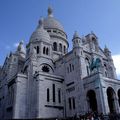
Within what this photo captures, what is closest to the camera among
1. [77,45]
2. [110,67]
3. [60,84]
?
[77,45]

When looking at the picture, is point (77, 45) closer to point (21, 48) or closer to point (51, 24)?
point (51, 24)

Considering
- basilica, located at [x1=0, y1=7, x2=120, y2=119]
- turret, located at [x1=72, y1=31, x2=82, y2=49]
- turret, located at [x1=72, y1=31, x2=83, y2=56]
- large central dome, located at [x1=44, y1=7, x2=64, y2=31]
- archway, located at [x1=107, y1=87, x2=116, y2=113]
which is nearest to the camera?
archway, located at [x1=107, y1=87, x2=116, y2=113]

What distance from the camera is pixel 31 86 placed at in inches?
1505

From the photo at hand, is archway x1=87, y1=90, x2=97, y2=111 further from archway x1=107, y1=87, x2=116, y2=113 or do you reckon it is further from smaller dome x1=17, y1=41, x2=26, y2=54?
smaller dome x1=17, y1=41, x2=26, y2=54

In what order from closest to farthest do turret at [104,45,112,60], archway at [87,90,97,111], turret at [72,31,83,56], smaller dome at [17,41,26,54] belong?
archway at [87,90,97,111] < turret at [72,31,83,56] < turret at [104,45,112,60] < smaller dome at [17,41,26,54]

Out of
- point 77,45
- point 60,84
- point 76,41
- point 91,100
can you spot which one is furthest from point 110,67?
A: point 60,84

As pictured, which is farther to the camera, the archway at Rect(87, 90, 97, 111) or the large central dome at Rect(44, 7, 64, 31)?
the large central dome at Rect(44, 7, 64, 31)

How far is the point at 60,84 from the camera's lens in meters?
40.0

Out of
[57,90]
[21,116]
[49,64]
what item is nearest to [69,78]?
[57,90]

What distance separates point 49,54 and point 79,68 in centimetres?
1299

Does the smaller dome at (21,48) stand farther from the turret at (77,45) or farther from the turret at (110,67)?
the turret at (110,67)

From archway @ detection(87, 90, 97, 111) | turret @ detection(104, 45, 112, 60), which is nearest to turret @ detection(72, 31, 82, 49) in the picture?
turret @ detection(104, 45, 112, 60)

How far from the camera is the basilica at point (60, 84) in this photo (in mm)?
33438

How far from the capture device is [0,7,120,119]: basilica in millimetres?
33438
